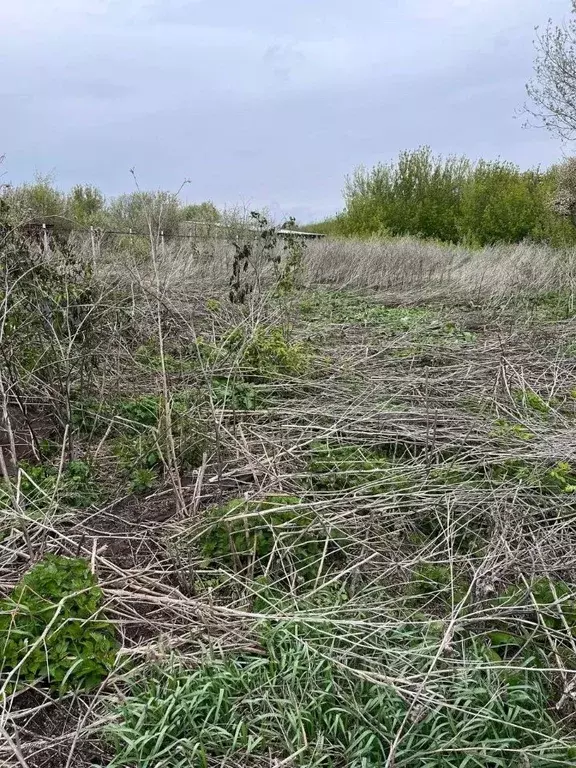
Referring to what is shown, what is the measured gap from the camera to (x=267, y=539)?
7.92ft

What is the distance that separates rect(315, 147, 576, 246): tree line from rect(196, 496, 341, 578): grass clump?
18.9 m

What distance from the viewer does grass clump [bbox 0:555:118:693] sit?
1774 mm

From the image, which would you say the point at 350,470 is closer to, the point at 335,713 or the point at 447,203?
the point at 335,713

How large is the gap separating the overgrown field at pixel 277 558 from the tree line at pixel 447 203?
17709 mm

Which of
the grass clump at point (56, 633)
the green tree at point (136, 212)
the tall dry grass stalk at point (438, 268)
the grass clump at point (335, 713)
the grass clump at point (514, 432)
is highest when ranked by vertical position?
the green tree at point (136, 212)

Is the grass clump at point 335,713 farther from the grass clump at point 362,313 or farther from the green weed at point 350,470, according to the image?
the grass clump at point 362,313

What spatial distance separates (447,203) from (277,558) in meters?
24.7

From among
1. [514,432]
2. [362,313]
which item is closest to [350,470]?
[514,432]

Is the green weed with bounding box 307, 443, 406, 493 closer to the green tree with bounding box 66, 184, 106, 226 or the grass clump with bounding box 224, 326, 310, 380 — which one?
the grass clump with bounding box 224, 326, 310, 380

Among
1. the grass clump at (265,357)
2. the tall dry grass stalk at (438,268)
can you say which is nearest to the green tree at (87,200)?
the tall dry grass stalk at (438,268)

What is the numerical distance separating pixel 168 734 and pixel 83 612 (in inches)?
20.8

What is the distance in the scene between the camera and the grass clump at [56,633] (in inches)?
69.9

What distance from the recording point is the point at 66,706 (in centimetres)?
174

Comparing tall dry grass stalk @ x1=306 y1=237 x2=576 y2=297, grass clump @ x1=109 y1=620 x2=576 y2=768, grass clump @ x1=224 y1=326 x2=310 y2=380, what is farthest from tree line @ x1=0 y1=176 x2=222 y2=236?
grass clump @ x1=109 y1=620 x2=576 y2=768
